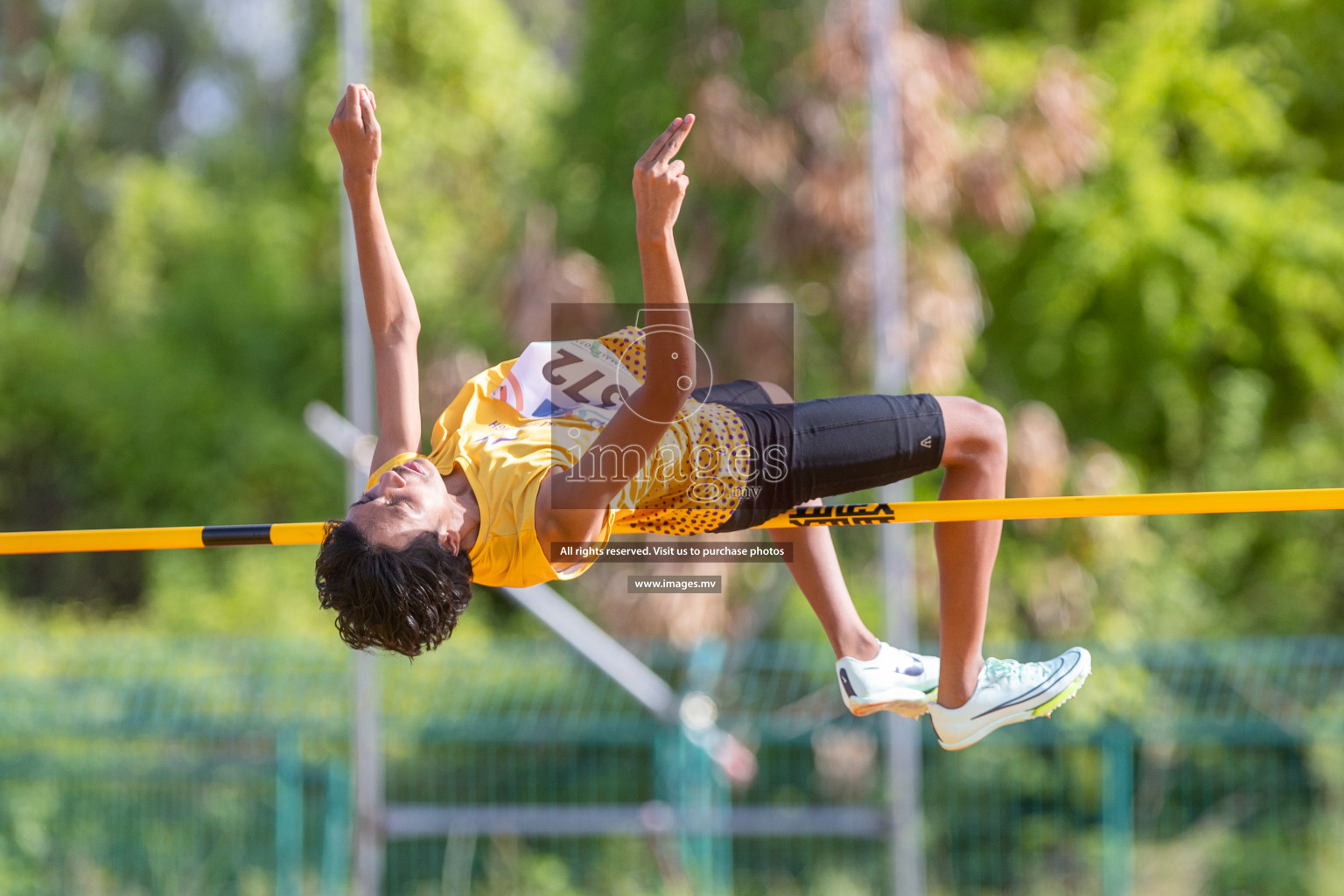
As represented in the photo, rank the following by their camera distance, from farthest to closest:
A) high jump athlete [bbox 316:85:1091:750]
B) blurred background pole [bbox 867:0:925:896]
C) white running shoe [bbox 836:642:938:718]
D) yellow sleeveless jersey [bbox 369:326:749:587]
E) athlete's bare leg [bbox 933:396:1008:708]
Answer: blurred background pole [bbox 867:0:925:896] < white running shoe [bbox 836:642:938:718] < athlete's bare leg [bbox 933:396:1008:708] < yellow sleeveless jersey [bbox 369:326:749:587] < high jump athlete [bbox 316:85:1091:750]

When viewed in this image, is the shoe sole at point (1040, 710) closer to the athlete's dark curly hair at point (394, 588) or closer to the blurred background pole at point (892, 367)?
the athlete's dark curly hair at point (394, 588)

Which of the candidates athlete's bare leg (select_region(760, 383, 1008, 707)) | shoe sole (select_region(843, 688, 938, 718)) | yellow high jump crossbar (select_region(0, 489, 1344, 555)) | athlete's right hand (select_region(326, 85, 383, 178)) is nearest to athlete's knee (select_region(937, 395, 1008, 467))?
athlete's bare leg (select_region(760, 383, 1008, 707))

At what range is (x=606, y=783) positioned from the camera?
8.35 metres

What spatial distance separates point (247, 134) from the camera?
18.5m

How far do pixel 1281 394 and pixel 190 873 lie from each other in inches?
346

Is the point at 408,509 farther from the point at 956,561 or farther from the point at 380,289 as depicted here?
the point at 956,561

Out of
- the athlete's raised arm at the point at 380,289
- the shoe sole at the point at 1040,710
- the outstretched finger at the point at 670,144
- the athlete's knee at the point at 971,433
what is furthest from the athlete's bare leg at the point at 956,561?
the outstretched finger at the point at 670,144

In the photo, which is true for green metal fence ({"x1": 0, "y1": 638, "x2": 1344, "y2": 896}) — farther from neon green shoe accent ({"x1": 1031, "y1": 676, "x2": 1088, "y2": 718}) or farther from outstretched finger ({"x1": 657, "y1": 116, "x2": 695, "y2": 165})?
outstretched finger ({"x1": 657, "y1": 116, "x2": 695, "y2": 165})

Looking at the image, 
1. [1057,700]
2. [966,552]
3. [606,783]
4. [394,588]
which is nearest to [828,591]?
[966,552]

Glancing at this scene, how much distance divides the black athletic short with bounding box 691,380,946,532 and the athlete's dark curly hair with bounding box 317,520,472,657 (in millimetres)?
789

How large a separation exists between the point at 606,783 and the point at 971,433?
524 centimetres

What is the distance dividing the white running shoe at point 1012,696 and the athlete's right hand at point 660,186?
1.74m

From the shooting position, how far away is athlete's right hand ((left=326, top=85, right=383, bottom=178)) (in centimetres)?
362

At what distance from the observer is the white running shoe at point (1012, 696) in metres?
3.83
